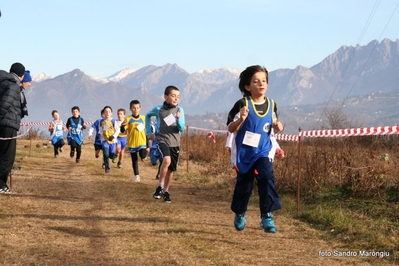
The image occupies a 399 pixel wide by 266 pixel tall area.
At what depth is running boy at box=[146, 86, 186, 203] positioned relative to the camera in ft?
32.0

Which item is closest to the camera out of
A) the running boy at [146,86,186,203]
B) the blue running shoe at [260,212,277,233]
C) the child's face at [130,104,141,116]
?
the blue running shoe at [260,212,277,233]

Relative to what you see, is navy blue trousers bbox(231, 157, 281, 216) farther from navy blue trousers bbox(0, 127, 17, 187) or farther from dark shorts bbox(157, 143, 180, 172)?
navy blue trousers bbox(0, 127, 17, 187)

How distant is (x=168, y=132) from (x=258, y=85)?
3.80 m

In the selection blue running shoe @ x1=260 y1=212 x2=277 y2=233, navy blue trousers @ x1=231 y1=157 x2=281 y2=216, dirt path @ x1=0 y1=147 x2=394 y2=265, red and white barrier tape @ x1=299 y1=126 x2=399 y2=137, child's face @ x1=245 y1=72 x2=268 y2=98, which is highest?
child's face @ x1=245 y1=72 x2=268 y2=98

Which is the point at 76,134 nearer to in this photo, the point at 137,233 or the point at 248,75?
the point at 137,233

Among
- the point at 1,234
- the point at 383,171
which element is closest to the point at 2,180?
the point at 1,234

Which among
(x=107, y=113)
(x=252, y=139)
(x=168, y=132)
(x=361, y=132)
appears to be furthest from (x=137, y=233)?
(x=107, y=113)

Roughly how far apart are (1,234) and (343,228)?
13.4 ft

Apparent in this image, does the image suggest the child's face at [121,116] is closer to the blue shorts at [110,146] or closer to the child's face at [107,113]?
the child's face at [107,113]

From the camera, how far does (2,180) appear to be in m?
9.49

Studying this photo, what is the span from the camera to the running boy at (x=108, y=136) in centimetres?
1481

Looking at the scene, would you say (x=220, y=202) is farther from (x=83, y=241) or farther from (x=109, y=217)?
(x=83, y=241)

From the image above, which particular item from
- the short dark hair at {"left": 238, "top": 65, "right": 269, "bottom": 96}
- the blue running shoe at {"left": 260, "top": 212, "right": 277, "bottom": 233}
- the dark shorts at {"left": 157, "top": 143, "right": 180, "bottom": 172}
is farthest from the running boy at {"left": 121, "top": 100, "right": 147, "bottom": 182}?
the blue running shoe at {"left": 260, "top": 212, "right": 277, "bottom": 233}

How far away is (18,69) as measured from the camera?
30.5 ft
